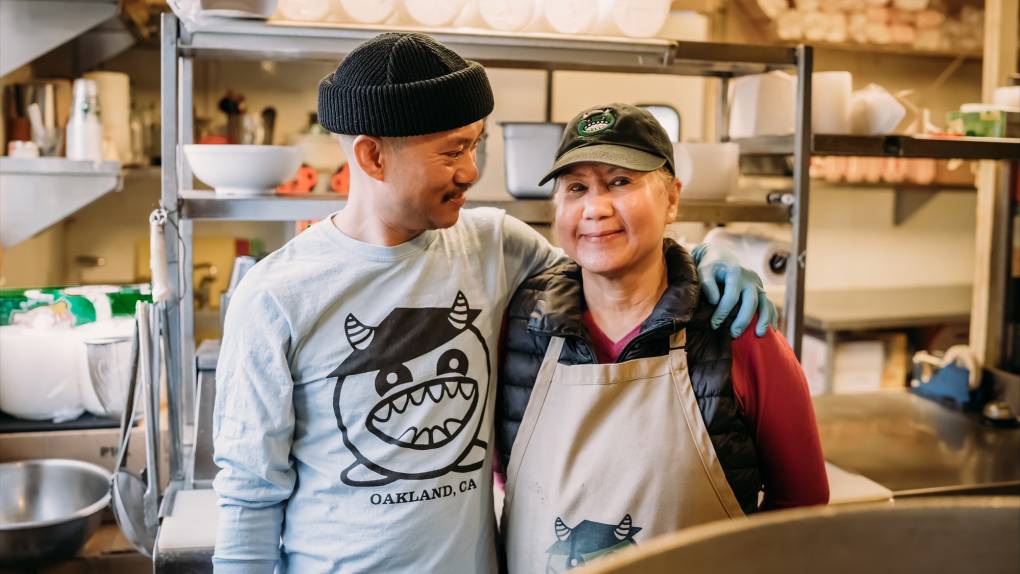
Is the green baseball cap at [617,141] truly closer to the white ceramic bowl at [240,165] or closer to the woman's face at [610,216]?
the woman's face at [610,216]

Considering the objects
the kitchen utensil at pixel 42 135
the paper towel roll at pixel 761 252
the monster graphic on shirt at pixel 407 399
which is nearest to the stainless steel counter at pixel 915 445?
the paper towel roll at pixel 761 252

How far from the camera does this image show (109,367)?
2.51 metres

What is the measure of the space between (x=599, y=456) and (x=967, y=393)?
7.12 feet

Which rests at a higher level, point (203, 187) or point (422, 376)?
point (203, 187)

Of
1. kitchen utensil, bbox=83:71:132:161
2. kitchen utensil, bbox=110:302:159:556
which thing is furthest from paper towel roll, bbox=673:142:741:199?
kitchen utensil, bbox=83:71:132:161

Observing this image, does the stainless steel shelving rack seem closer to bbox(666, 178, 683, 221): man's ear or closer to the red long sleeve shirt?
bbox(666, 178, 683, 221): man's ear

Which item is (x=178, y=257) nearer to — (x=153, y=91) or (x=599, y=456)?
(x=599, y=456)

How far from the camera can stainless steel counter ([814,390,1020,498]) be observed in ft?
7.73

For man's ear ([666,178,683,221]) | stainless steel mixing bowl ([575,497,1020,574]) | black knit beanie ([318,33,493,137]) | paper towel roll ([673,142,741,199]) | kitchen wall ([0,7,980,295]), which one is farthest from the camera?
kitchen wall ([0,7,980,295])

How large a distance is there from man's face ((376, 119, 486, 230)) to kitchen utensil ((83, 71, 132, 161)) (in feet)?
8.14

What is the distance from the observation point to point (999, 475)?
7.93ft

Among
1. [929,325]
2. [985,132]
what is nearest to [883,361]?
[929,325]

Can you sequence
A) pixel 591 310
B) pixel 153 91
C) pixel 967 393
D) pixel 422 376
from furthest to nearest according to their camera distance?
pixel 153 91
pixel 967 393
pixel 591 310
pixel 422 376

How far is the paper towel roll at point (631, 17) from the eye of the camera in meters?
2.17
